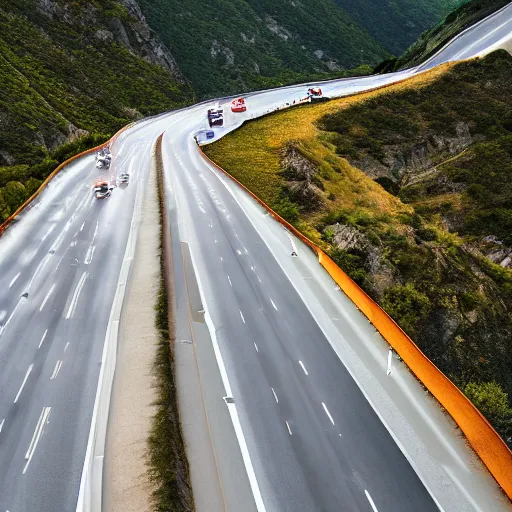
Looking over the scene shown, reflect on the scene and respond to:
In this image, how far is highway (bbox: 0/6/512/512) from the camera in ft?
61.4

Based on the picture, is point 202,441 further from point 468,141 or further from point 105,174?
point 468,141

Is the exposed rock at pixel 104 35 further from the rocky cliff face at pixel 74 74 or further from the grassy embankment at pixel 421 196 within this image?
the grassy embankment at pixel 421 196

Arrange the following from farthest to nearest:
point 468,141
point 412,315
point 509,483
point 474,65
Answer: point 474,65 < point 468,141 < point 412,315 < point 509,483

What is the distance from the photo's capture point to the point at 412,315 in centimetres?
3025

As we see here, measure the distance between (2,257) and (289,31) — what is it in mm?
161808

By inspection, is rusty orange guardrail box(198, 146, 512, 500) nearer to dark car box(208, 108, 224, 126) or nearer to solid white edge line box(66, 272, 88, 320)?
solid white edge line box(66, 272, 88, 320)

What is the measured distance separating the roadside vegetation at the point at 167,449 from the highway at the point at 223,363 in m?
2.55

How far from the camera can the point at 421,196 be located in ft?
173

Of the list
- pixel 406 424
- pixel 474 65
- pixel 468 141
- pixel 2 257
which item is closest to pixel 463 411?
pixel 406 424

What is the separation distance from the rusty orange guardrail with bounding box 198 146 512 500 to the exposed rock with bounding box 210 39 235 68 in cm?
12848

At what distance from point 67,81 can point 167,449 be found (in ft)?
297

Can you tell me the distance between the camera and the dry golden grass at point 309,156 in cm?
4722

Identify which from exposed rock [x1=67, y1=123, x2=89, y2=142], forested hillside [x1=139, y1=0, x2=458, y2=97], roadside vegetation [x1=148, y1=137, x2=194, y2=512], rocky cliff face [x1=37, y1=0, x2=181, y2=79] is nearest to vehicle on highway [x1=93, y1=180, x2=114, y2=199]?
exposed rock [x1=67, y1=123, x2=89, y2=142]

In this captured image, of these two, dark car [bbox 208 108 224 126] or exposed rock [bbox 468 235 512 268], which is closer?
exposed rock [bbox 468 235 512 268]
